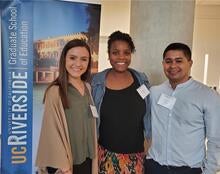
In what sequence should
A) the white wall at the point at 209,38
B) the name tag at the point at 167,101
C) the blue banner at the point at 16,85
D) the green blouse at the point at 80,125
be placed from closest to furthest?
the green blouse at the point at 80,125 → the name tag at the point at 167,101 → the blue banner at the point at 16,85 → the white wall at the point at 209,38

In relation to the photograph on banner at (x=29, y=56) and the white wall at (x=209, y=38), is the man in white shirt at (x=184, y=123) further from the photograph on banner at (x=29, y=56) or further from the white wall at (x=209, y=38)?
the white wall at (x=209, y=38)

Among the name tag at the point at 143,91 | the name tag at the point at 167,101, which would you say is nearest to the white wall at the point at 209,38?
the name tag at the point at 143,91

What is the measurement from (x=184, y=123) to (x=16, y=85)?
1.38 meters

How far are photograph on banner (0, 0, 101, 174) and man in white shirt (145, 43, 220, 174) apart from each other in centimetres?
94

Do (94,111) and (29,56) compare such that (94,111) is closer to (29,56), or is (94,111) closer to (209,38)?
(29,56)

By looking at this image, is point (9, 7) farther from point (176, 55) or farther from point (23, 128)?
point (176, 55)

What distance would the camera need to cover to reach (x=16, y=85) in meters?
2.41

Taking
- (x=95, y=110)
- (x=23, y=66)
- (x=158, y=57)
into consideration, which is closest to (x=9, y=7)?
(x=23, y=66)

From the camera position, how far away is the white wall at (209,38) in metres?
5.97

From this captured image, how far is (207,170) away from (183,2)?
1492mm

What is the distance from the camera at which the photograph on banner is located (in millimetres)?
2363

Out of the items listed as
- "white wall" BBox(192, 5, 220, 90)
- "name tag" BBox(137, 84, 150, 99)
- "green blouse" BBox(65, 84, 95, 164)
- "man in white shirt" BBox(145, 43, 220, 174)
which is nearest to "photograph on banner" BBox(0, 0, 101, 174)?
"name tag" BBox(137, 84, 150, 99)

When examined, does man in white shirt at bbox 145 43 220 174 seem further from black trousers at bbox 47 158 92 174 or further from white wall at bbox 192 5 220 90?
white wall at bbox 192 5 220 90

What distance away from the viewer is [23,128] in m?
2.48
